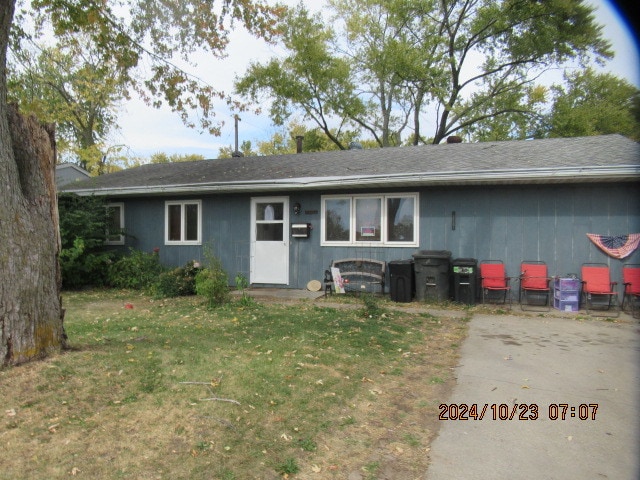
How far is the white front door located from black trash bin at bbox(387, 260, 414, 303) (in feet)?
9.62

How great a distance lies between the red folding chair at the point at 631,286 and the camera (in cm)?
776

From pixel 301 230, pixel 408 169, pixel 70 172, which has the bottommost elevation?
pixel 301 230

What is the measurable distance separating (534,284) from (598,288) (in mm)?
1039

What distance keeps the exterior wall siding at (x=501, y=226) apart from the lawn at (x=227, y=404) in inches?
146

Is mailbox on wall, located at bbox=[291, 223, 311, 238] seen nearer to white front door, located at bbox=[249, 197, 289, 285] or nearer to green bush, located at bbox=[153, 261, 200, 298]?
white front door, located at bbox=[249, 197, 289, 285]

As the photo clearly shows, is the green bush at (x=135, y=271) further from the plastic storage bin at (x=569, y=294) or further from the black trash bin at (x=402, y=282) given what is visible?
the plastic storage bin at (x=569, y=294)

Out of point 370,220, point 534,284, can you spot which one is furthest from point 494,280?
Answer: point 370,220

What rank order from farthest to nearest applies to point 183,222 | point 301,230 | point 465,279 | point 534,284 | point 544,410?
point 183,222 < point 301,230 < point 465,279 < point 534,284 < point 544,410

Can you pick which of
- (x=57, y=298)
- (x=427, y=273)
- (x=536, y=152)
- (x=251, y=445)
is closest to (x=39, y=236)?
(x=57, y=298)

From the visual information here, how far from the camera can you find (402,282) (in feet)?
28.9

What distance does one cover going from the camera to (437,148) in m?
11.8

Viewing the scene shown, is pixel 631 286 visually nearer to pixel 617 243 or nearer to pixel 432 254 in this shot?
pixel 617 243

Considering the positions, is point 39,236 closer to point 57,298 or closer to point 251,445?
point 57,298

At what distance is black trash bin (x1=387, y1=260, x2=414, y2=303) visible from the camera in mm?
8797
